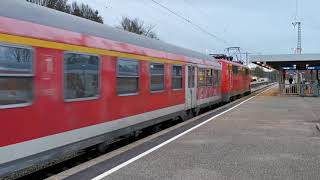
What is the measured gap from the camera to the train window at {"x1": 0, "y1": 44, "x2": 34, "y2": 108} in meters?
7.08

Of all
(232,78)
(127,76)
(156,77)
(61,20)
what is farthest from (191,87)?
(232,78)

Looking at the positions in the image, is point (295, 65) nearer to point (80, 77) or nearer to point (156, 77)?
point (156, 77)

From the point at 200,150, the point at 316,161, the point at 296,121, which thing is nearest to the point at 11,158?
the point at 200,150

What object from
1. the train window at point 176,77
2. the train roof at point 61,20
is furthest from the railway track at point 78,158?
the train roof at point 61,20

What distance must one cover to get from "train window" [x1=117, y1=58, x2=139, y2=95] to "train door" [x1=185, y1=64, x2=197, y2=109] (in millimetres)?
6202

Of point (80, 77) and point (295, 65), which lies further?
point (295, 65)

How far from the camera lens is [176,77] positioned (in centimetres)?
1739

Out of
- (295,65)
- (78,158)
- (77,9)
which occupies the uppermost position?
(77,9)

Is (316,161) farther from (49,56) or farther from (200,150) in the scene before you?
(49,56)

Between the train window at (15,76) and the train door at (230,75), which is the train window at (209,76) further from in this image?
the train window at (15,76)

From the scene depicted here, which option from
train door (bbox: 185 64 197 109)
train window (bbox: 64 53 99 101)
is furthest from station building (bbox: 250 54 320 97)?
train window (bbox: 64 53 99 101)

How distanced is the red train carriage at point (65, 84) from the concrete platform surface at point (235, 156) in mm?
1154

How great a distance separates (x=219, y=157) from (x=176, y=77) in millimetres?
7296

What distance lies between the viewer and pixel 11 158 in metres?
7.31
